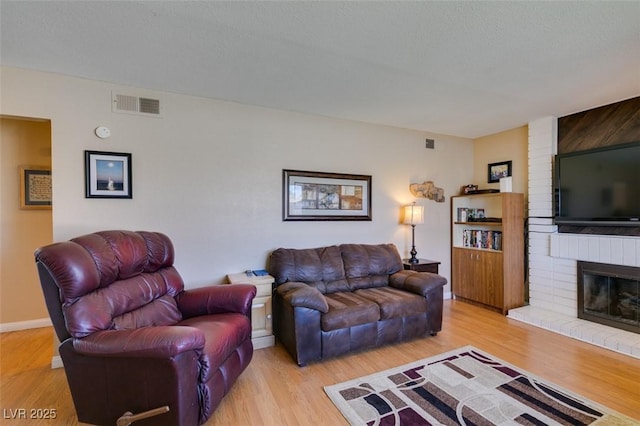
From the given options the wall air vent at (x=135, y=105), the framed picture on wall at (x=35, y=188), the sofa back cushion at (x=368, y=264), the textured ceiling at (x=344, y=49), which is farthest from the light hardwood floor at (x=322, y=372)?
the textured ceiling at (x=344, y=49)

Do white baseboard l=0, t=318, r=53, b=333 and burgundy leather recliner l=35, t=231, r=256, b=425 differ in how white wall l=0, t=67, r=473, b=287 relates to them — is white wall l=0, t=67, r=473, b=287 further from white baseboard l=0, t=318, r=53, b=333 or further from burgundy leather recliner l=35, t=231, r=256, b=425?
white baseboard l=0, t=318, r=53, b=333

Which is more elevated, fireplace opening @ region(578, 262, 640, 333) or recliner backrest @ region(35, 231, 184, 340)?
recliner backrest @ region(35, 231, 184, 340)

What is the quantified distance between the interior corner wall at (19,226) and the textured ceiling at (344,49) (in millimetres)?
1249

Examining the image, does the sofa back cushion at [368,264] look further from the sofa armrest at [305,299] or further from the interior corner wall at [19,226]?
the interior corner wall at [19,226]

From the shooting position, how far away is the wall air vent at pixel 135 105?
2.64 meters

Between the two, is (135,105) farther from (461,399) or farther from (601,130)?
(601,130)

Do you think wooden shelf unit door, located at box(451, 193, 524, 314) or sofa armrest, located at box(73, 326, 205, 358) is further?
wooden shelf unit door, located at box(451, 193, 524, 314)

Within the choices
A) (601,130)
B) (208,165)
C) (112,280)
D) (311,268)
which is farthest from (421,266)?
(112,280)

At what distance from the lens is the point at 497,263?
3.68 metres

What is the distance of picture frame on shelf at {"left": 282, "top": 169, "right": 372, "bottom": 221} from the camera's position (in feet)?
11.0

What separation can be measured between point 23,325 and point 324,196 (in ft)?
11.9

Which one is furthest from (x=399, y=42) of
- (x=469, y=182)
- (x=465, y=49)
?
(x=469, y=182)

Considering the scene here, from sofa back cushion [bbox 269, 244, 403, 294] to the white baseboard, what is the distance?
106 inches

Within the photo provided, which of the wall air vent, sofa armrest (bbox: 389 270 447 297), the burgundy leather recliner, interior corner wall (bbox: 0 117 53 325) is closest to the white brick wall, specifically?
sofa armrest (bbox: 389 270 447 297)
